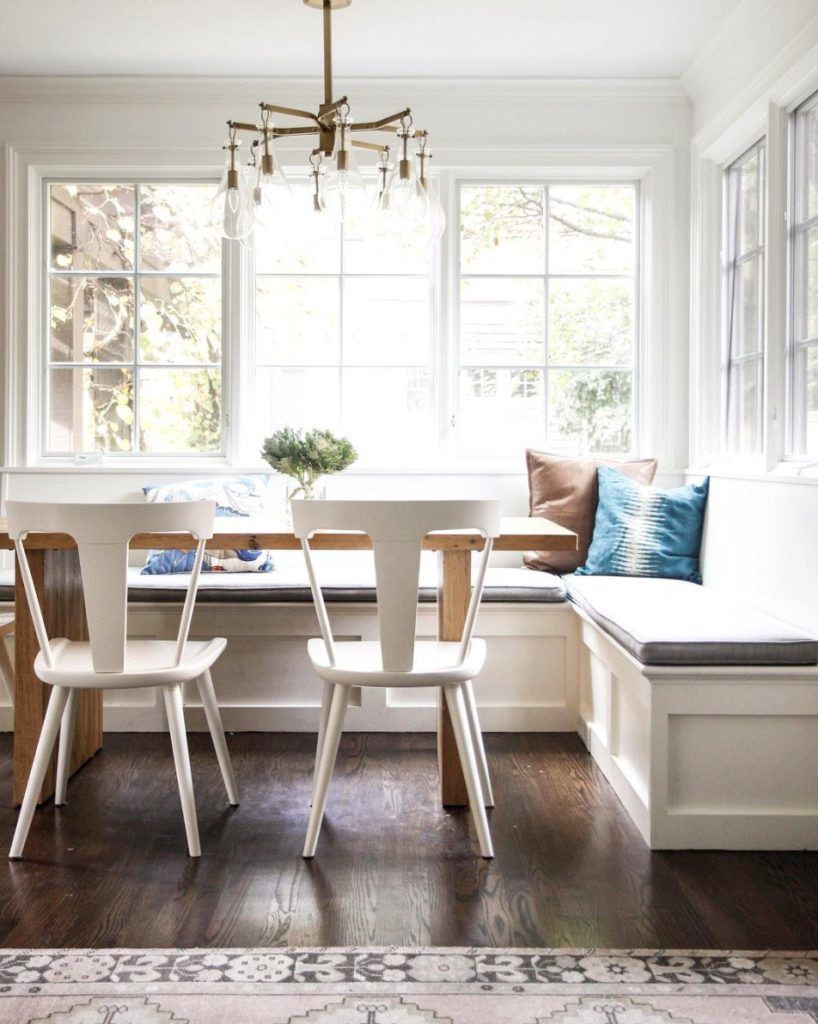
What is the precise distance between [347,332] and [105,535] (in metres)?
2.26

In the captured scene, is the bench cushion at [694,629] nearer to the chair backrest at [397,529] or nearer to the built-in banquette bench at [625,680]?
the built-in banquette bench at [625,680]

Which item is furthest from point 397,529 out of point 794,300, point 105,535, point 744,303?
point 744,303

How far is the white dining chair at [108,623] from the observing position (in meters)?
2.22

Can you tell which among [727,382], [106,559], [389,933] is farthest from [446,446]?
[389,933]

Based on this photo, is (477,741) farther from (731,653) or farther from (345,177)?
(345,177)

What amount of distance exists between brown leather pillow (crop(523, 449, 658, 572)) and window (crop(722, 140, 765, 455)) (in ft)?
1.48

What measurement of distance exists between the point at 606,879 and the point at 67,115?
3.78 metres

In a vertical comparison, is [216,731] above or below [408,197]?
below

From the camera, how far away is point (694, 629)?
102 inches

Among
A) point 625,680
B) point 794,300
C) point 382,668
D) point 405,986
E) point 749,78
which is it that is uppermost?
point 749,78

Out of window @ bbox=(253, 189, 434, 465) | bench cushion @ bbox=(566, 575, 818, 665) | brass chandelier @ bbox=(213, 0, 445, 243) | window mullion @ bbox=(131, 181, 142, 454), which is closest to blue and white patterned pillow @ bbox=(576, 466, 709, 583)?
bench cushion @ bbox=(566, 575, 818, 665)

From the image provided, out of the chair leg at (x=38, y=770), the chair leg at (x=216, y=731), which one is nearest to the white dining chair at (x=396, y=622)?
the chair leg at (x=216, y=731)

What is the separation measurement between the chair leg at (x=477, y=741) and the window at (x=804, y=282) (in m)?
1.33

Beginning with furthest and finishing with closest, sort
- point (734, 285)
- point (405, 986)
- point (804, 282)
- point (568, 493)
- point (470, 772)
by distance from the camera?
point (568, 493)
point (734, 285)
point (804, 282)
point (470, 772)
point (405, 986)
